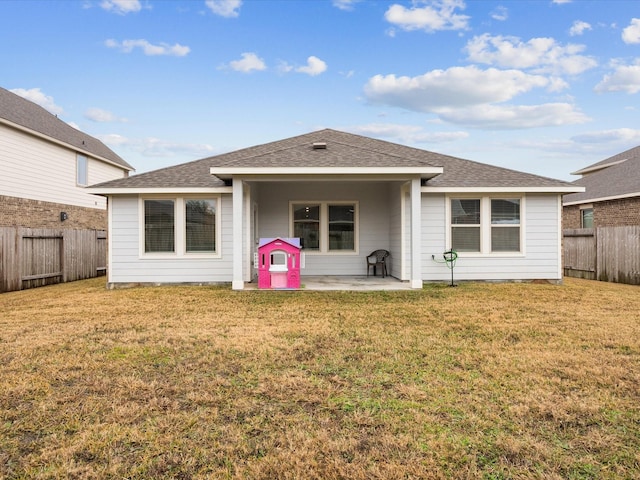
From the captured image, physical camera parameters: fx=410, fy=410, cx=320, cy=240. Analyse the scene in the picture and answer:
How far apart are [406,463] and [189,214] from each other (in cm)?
939

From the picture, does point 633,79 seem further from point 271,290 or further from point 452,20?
point 271,290

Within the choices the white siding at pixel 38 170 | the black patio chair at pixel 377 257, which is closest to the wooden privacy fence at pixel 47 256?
the white siding at pixel 38 170

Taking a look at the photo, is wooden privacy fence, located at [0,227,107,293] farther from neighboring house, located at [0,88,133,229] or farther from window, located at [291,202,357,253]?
window, located at [291,202,357,253]

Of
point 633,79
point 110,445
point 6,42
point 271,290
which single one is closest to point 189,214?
point 271,290

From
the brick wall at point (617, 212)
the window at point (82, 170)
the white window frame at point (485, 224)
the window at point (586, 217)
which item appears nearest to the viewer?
the white window frame at point (485, 224)

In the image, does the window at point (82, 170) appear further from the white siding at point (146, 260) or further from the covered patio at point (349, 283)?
the covered patio at point (349, 283)

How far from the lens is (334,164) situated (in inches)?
371

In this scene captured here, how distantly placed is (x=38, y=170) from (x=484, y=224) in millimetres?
15871

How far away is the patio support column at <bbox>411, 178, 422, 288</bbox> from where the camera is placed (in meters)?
9.73

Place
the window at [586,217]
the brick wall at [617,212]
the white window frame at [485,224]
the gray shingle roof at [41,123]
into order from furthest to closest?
the window at [586,217] → the gray shingle roof at [41,123] → the brick wall at [617,212] → the white window frame at [485,224]

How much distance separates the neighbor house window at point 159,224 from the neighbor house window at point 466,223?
24.3 ft

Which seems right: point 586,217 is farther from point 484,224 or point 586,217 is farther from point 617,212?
point 484,224

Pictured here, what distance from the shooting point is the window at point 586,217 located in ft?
55.6

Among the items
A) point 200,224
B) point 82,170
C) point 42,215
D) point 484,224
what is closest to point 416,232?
point 484,224
